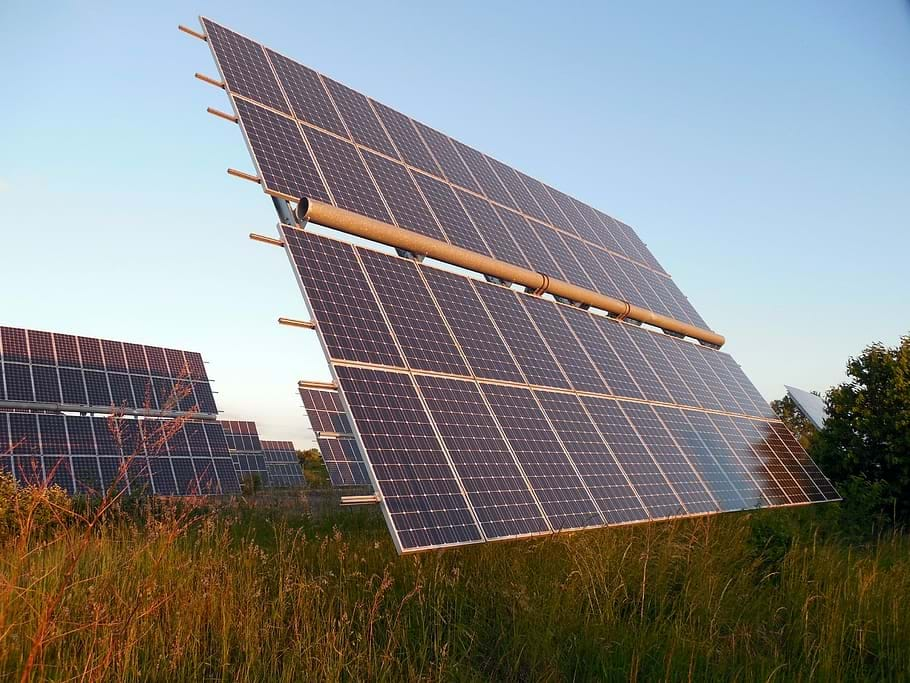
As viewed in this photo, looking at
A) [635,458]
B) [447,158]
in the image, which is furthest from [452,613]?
[447,158]

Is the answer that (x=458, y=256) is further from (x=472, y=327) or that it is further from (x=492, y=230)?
(x=492, y=230)

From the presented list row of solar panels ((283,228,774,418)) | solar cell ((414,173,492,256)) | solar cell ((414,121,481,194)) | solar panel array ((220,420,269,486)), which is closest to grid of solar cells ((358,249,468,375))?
row of solar panels ((283,228,774,418))

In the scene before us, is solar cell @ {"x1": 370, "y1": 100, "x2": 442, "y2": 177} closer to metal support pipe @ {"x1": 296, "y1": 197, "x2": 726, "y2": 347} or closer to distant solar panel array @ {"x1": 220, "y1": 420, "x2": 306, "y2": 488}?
metal support pipe @ {"x1": 296, "y1": 197, "x2": 726, "y2": 347}

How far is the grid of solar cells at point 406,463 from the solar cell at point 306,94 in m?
5.88

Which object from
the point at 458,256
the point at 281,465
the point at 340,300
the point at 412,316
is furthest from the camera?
the point at 281,465

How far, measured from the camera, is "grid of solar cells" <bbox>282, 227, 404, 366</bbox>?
8586mm

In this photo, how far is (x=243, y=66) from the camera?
11.6m

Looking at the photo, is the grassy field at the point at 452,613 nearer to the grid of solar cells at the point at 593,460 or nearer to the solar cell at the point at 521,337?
the grid of solar cells at the point at 593,460

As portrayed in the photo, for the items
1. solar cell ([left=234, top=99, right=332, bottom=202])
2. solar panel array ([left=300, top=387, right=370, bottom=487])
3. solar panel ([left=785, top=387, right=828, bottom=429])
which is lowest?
solar panel ([left=785, top=387, right=828, bottom=429])

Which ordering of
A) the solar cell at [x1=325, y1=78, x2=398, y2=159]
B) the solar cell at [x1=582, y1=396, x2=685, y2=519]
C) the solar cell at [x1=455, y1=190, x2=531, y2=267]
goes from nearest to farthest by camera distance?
the solar cell at [x1=582, y1=396, x2=685, y2=519] < the solar cell at [x1=325, y1=78, x2=398, y2=159] < the solar cell at [x1=455, y1=190, x2=531, y2=267]

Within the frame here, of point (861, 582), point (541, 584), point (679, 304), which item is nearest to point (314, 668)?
point (541, 584)

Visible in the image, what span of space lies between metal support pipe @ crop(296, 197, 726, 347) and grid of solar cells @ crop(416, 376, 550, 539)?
2.75m

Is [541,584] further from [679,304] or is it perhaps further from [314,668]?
[679,304]

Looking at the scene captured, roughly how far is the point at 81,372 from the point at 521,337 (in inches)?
741
